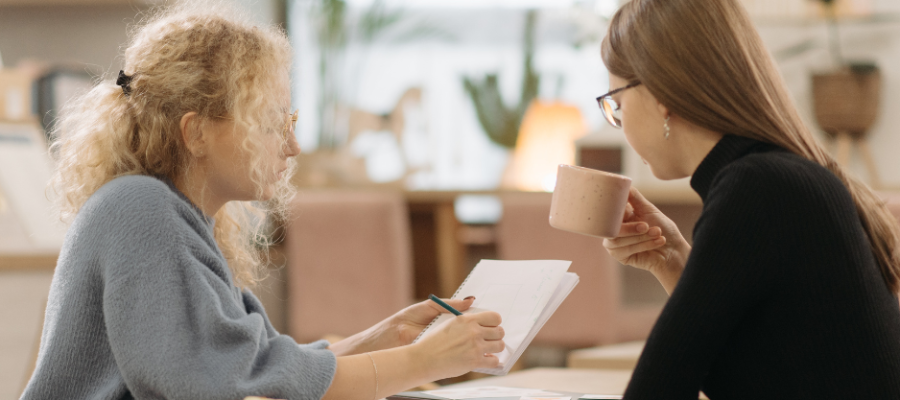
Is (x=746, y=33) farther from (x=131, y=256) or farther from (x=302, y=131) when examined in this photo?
(x=302, y=131)

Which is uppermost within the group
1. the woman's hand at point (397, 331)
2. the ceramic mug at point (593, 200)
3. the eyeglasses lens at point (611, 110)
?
the eyeglasses lens at point (611, 110)

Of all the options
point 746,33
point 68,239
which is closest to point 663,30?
point 746,33

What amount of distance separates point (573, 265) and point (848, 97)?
136cm

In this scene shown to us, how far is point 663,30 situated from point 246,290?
640 mm

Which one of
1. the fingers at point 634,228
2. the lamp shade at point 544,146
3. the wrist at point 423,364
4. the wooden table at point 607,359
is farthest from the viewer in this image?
the lamp shade at point 544,146

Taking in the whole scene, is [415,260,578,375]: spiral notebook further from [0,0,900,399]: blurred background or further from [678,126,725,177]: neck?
[0,0,900,399]: blurred background

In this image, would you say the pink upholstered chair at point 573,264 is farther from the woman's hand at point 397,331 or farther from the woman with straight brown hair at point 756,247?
the woman with straight brown hair at point 756,247

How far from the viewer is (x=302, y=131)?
12.2ft

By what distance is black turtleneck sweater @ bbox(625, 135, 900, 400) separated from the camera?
73cm

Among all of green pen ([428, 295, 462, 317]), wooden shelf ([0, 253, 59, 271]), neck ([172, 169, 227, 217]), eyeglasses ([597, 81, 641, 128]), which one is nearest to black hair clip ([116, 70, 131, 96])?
neck ([172, 169, 227, 217])

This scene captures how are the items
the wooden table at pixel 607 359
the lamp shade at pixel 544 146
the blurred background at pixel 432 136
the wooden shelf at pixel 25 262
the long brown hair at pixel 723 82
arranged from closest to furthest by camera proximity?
the long brown hair at pixel 723 82
the wooden shelf at pixel 25 262
the wooden table at pixel 607 359
the blurred background at pixel 432 136
the lamp shade at pixel 544 146

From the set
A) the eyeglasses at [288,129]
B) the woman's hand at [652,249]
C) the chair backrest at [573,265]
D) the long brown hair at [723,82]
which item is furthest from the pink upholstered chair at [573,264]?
the long brown hair at [723,82]

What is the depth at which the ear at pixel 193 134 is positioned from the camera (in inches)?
37.0

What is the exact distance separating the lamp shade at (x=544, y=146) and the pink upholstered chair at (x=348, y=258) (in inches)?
33.1
